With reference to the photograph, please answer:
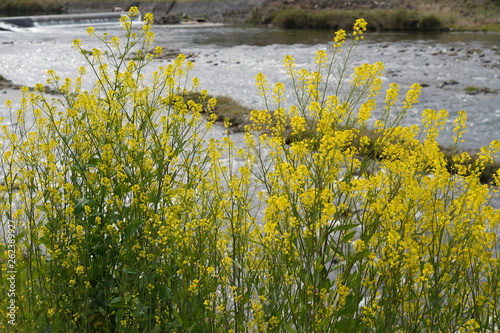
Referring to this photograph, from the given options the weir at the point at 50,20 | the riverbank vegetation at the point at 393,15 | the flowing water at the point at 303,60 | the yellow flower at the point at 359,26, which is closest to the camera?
the yellow flower at the point at 359,26

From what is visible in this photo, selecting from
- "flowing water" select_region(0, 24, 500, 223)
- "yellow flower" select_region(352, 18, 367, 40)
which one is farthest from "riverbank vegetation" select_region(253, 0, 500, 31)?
"yellow flower" select_region(352, 18, 367, 40)

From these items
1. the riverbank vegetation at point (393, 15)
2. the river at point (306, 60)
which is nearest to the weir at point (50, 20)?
the river at point (306, 60)

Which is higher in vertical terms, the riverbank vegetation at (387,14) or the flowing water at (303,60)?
the riverbank vegetation at (387,14)

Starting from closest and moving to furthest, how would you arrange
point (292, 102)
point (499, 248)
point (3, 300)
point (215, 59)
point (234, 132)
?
point (3, 300), point (499, 248), point (234, 132), point (292, 102), point (215, 59)

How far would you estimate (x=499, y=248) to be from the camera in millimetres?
7086

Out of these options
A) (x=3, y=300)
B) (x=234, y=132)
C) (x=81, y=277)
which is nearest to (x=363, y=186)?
(x=81, y=277)

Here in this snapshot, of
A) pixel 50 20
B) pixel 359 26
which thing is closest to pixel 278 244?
pixel 359 26

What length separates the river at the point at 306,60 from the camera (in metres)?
16.4

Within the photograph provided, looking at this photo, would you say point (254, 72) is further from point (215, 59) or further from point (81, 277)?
point (81, 277)

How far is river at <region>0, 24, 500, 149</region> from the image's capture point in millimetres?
16375

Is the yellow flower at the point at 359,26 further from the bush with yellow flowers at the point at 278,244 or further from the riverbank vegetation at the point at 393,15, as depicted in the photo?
the riverbank vegetation at the point at 393,15

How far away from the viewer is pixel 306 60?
24.3 meters

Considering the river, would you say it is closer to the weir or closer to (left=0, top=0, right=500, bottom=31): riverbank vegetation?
(left=0, top=0, right=500, bottom=31): riverbank vegetation

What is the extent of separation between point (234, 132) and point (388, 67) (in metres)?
11.1
